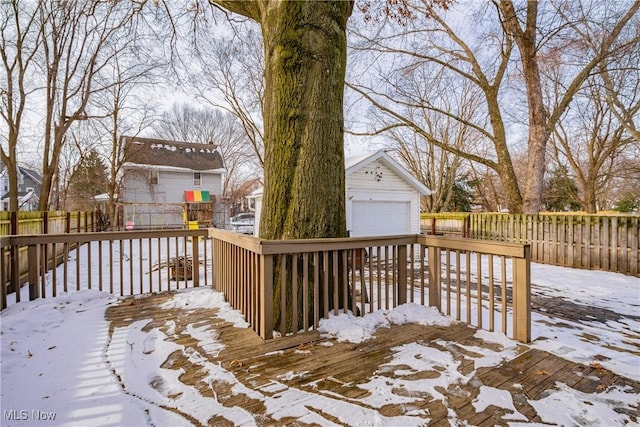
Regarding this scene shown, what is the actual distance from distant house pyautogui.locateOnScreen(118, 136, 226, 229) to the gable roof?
33.9 ft

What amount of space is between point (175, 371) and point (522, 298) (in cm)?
278

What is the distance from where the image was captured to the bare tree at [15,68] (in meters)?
7.77

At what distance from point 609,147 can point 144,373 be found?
21170mm

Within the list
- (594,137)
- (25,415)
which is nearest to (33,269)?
(25,415)

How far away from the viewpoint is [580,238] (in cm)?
749

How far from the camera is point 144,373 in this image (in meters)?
2.15

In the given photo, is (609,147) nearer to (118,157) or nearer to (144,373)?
(144,373)

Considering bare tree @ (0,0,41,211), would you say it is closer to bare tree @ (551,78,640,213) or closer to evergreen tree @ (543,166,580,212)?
bare tree @ (551,78,640,213)

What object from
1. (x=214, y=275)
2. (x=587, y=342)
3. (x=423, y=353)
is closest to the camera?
(x=423, y=353)

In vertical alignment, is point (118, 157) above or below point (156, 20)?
below

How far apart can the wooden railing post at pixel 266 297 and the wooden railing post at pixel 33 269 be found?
9.62ft

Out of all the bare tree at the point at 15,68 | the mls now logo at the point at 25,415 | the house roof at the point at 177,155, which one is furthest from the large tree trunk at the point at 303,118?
the house roof at the point at 177,155

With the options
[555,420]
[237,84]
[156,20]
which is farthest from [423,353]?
[237,84]

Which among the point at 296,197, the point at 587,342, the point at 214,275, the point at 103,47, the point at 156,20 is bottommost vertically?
the point at 587,342
